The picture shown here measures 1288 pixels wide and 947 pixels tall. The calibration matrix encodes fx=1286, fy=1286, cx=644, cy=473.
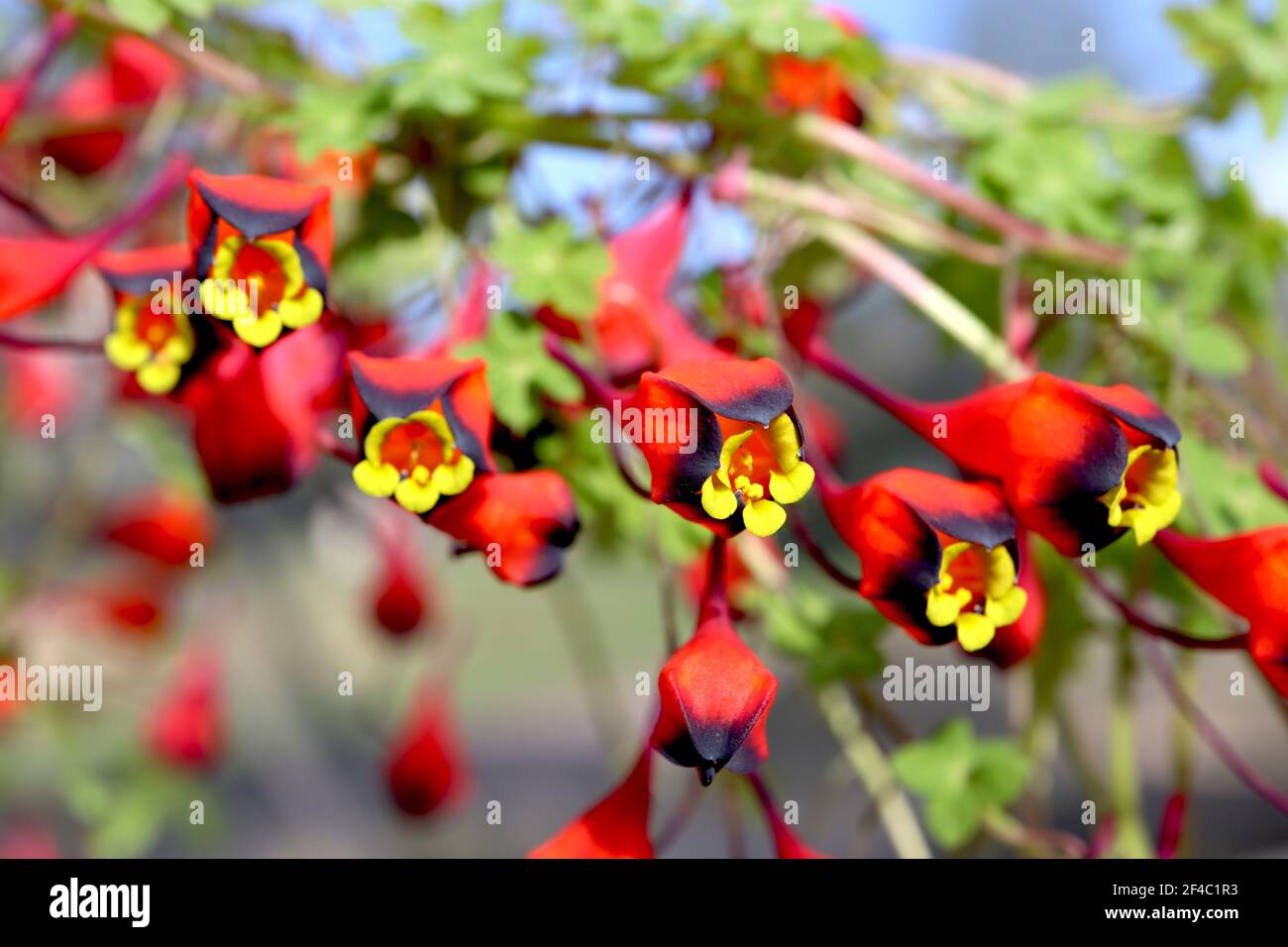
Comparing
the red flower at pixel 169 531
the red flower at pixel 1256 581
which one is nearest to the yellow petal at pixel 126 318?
the red flower at pixel 1256 581

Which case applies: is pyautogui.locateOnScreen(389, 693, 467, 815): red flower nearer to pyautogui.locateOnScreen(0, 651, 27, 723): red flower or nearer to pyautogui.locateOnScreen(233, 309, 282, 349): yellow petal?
pyautogui.locateOnScreen(0, 651, 27, 723): red flower

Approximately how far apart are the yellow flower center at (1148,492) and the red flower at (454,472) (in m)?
0.22

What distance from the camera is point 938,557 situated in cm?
48

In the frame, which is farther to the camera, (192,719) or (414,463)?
(192,719)

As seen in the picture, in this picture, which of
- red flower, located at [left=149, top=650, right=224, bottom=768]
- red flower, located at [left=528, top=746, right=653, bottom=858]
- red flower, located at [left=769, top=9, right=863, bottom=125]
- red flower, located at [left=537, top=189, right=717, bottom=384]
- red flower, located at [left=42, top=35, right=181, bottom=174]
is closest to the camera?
red flower, located at [left=528, top=746, right=653, bottom=858]

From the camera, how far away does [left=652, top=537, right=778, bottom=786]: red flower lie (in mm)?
470

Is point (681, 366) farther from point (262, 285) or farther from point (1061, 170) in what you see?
point (1061, 170)

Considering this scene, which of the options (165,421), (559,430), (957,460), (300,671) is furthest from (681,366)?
(300,671)

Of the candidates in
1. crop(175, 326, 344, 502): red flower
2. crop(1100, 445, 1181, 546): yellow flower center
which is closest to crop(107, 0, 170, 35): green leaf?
crop(175, 326, 344, 502): red flower

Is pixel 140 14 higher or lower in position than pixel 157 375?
higher

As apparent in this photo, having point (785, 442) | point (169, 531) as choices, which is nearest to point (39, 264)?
point (785, 442)

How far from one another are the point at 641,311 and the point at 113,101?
481mm

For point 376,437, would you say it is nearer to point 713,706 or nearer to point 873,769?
point 713,706
